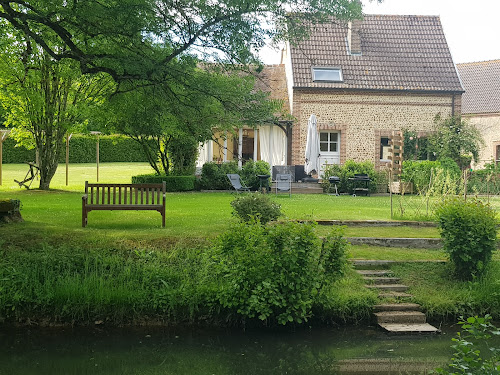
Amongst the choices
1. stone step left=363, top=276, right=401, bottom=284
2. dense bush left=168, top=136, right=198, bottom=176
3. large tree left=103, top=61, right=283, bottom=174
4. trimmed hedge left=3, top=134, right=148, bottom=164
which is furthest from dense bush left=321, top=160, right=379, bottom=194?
trimmed hedge left=3, top=134, right=148, bottom=164

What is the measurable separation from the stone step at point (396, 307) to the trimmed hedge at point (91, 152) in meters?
26.6

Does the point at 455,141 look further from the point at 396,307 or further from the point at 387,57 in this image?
the point at 396,307

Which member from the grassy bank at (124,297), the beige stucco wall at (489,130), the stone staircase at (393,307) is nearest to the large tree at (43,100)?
the grassy bank at (124,297)

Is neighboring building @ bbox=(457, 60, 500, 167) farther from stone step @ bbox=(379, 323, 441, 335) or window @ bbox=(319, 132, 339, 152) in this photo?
stone step @ bbox=(379, 323, 441, 335)

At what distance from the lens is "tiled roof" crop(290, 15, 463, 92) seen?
975 inches

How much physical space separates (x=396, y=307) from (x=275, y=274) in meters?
1.64

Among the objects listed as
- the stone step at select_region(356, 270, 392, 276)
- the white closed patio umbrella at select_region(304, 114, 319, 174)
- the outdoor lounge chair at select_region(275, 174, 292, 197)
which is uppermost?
the white closed patio umbrella at select_region(304, 114, 319, 174)

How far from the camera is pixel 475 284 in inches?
344

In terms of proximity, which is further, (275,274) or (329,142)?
(329,142)

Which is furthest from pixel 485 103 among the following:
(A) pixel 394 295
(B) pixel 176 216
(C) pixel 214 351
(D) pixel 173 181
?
(C) pixel 214 351

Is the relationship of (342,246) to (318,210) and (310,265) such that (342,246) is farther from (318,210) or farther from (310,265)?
(318,210)

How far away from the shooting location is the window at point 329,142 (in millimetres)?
24959

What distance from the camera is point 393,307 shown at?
322 inches

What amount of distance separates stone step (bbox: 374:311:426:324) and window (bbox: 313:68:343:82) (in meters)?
17.6
